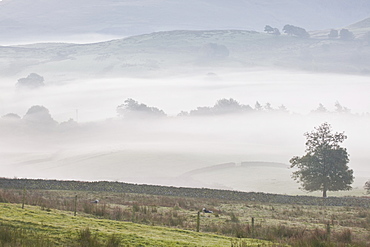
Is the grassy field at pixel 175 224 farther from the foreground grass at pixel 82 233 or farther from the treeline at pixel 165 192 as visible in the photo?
the treeline at pixel 165 192

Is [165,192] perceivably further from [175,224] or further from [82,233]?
[82,233]

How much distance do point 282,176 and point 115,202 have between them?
11974cm

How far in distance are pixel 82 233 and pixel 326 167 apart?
53.2m

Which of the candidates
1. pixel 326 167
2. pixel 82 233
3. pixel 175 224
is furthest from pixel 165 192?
pixel 82 233

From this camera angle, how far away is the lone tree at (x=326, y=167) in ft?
222

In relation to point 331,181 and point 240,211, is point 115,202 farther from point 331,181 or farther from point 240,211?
point 331,181

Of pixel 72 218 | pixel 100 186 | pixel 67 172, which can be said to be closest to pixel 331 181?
pixel 100 186

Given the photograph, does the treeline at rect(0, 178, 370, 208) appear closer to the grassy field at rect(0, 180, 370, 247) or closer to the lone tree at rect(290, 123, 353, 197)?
the grassy field at rect(0, 180, 370, 247)

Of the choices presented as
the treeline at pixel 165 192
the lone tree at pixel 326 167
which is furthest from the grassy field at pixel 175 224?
the lone tree at pixel 326 167

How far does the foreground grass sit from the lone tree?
154 ft

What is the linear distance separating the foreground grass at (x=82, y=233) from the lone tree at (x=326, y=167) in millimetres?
46893

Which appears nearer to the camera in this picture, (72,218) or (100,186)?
(72,218)

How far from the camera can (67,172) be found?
194500mm

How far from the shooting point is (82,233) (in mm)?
18344
